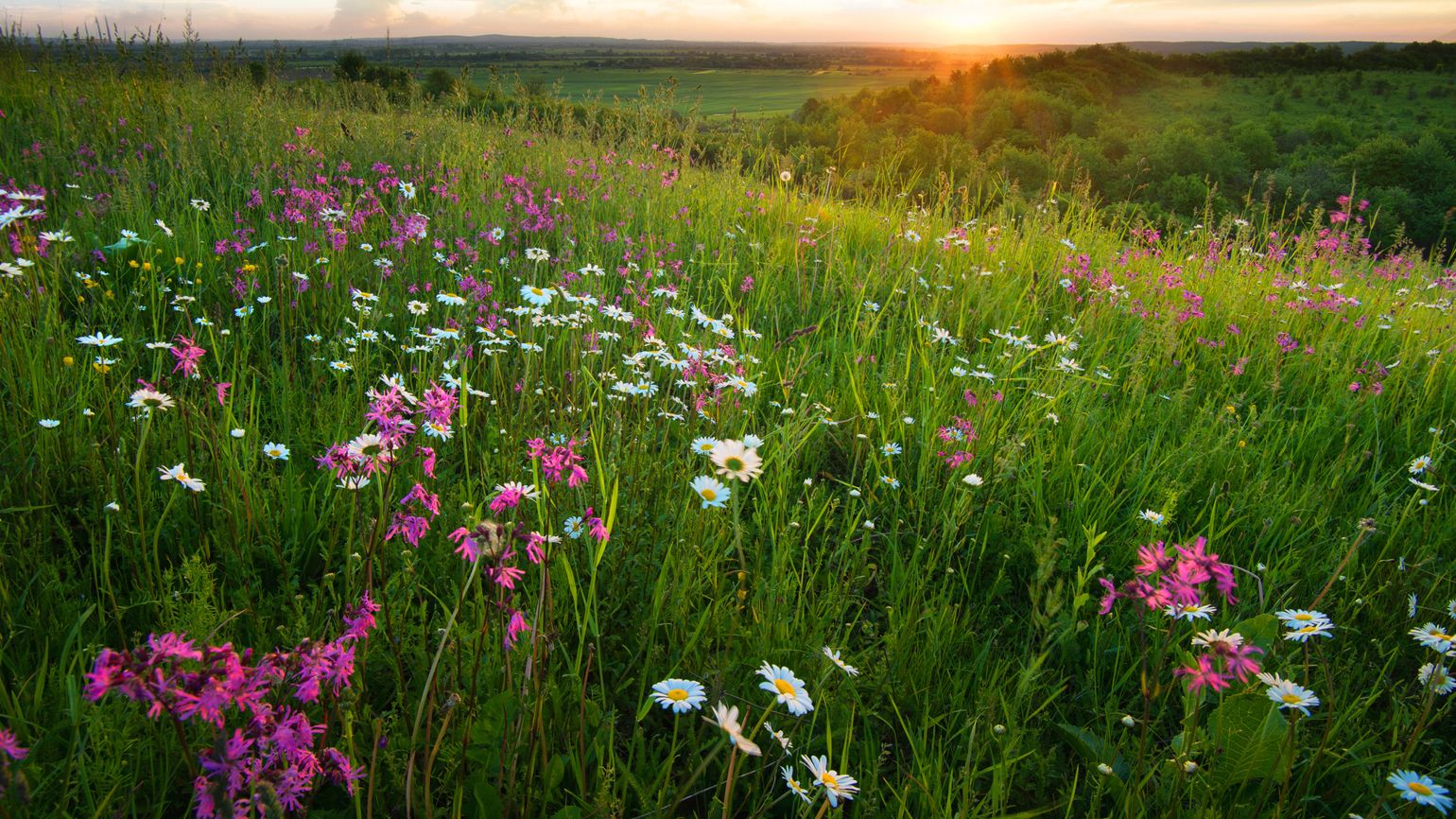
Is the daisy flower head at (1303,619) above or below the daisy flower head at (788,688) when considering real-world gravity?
below

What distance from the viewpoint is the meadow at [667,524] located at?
1207 millimetres

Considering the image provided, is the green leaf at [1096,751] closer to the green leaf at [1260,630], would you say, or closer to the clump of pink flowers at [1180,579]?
the green leaf at [1260,630]

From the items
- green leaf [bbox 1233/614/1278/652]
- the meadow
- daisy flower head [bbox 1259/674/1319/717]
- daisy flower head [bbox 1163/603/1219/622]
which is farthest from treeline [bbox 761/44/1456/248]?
daisy flower head [bbox 1259/674/1319/717]

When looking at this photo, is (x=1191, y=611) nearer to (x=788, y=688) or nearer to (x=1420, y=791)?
(x=1420, y=791)

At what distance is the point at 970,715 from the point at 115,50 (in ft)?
25.2

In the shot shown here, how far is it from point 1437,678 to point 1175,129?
34907 millimetres

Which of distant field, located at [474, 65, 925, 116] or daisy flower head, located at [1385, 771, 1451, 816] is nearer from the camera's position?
daisy flower head, located at [1385, 771, 1451, 816]

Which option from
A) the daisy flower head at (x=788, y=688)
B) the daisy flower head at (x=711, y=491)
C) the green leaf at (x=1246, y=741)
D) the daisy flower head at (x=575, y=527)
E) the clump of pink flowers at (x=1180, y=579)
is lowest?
the green leaf at (x=1246, y=741)

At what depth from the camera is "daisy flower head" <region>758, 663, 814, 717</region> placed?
3.65ft

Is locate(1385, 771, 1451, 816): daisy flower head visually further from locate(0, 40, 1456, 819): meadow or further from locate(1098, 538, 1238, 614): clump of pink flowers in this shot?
locate(1098, 538, 1238, 614): clump of pink flowers

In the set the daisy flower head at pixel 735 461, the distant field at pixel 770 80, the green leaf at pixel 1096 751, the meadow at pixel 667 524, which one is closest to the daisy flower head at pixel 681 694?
the meadow at pixel 667 524

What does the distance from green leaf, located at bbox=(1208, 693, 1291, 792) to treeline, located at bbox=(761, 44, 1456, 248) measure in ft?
55.1

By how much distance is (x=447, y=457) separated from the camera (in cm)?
226

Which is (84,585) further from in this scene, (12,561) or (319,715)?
(319,715)
